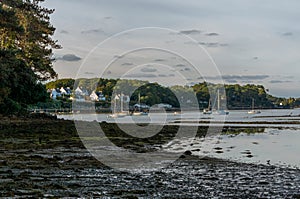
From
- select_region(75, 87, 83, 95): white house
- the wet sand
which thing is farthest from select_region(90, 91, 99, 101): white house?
the wet sand

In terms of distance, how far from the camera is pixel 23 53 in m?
56.4

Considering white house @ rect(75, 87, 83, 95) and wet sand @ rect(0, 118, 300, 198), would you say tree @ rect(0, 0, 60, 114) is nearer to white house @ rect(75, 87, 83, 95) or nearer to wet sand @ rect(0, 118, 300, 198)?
wet sand @ rect(0, 118, 300, 198)

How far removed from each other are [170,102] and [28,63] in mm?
120682

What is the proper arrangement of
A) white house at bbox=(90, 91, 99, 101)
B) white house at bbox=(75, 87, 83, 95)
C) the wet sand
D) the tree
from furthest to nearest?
white house at bbox=(90, 91, 99, 101) < white house at bbox=(75, 87, 83, 95) < the tree < the wet sand

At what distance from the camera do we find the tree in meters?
46.5

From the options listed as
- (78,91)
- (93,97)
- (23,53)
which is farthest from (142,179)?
(93,97)

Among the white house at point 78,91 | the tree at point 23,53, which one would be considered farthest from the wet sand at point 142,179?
the white house at point 78,91

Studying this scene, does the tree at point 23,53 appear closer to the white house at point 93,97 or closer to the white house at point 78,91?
the white house at point 78,91

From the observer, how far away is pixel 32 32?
57.8m

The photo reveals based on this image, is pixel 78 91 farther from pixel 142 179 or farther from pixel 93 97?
pixel 142 179

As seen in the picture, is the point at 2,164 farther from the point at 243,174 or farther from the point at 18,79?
the point at 18,79

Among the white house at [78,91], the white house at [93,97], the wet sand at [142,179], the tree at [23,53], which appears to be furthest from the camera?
the white house at [93,97]

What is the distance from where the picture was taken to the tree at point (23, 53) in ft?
152

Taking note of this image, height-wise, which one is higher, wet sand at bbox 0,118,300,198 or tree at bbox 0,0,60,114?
tree at bbox 0,0,60,114
